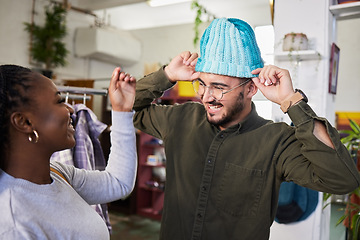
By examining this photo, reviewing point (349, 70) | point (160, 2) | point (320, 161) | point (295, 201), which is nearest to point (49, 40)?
point (160, 2)

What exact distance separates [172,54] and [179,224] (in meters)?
7.42

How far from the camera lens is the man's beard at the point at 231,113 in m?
1.52

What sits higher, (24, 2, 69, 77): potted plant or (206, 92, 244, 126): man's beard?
(24, 2, 69, 77): potted plant

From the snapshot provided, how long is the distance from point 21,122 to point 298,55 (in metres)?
2.27

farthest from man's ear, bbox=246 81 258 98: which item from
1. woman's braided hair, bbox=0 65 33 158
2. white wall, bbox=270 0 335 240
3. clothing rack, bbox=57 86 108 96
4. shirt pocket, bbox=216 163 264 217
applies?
white wall, bbox=270 0 335 240

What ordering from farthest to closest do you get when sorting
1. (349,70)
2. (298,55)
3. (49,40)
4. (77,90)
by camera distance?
(49,40) < (349,70) < (298,55) < (77,90)

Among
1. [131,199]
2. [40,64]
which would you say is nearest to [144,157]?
[131,199]

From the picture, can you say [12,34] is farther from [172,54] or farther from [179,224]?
[179,224]

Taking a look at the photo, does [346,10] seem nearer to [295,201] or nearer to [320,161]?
[295,201]

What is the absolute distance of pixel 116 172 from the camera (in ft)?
4.22

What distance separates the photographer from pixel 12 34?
7090mm

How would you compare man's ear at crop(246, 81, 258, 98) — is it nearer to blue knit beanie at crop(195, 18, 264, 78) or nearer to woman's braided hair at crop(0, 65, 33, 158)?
blue knit beanie at crop(195, 18, 264, 78)

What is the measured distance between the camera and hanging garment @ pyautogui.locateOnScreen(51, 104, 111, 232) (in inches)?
75.2

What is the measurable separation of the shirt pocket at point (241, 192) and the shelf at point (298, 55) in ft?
4.99
